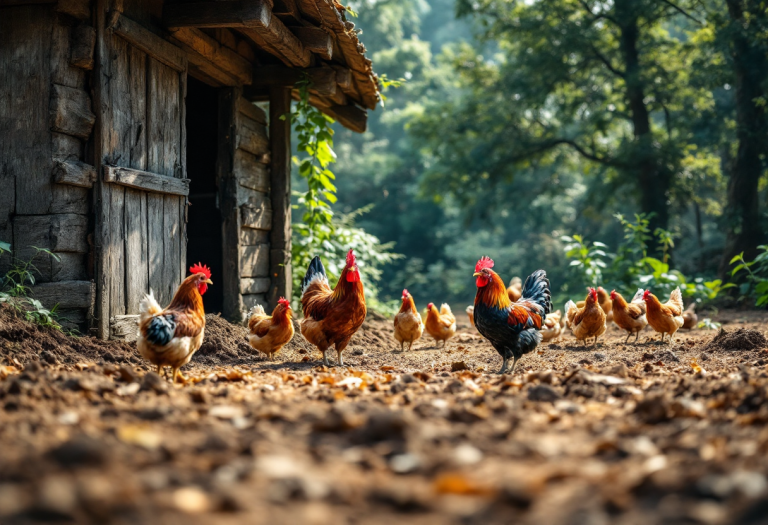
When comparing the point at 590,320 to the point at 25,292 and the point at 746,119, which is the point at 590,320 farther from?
the point at 746,119

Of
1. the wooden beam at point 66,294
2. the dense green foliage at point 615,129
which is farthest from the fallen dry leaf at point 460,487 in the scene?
the dense green foliage at point 615,129

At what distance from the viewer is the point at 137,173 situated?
5609 millimetres

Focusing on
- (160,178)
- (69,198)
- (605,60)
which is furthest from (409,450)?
(605,60)

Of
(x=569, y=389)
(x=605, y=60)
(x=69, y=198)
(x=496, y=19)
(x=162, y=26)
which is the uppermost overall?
(x=496, y=19)

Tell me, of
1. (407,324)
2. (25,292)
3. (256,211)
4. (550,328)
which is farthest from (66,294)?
(550,328)

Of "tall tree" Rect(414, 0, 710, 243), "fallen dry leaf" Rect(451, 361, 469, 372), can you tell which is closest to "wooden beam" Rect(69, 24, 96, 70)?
"fallen dry leaf" Rect(451, 361, 469, 372)

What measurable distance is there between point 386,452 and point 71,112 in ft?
14.1

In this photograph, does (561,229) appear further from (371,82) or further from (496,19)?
(371,82)

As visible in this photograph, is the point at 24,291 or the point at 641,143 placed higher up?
the point at 641,143

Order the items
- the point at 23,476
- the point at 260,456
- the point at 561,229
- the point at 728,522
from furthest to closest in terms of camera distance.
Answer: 1. the point at 561,229
2. the point at 260,456
3. the point at 23,476
4. the point at 728,522

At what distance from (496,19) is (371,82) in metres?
11.2

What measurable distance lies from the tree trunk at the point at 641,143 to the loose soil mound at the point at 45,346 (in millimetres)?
13558

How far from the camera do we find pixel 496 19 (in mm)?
18078

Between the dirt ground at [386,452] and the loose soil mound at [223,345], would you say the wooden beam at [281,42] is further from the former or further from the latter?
the dirt ground at [386,452]
